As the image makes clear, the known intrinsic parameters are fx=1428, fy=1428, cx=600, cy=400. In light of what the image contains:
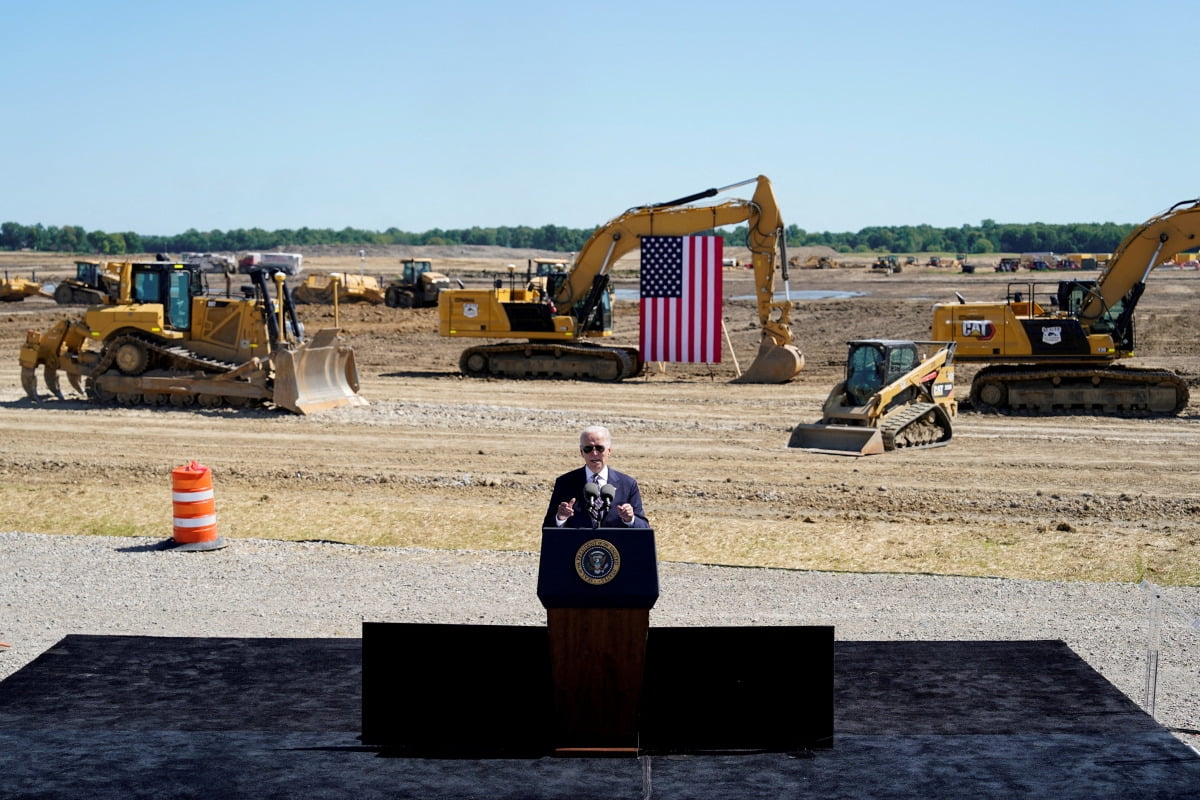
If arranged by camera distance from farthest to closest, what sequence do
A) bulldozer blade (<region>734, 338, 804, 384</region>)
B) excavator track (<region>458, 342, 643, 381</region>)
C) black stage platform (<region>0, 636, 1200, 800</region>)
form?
excavator track (<region>458, 342, 643, 381</region>) → bulldozer blade (<region>734, 338, 804, 384</region>) → black stage platform (<region>0, 636, 1200, 800</region>)

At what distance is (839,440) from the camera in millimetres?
21375

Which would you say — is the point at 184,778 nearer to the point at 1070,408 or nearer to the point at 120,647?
the point at 120,647

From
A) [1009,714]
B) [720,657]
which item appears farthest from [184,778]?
[1009,714]

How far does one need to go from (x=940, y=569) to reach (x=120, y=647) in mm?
7663

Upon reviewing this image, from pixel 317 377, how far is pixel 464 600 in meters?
13.9

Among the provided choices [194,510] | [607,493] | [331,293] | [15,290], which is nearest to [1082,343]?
[194,510]

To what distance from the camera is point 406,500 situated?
710 inches

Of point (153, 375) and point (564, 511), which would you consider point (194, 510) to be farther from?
point (153, 375)

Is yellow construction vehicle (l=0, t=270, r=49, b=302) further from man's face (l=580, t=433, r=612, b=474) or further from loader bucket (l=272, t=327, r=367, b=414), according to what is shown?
man's face (l=580, t=433, r=612, b=474)

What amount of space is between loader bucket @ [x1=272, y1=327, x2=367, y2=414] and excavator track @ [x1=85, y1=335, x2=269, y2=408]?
1.02 meters

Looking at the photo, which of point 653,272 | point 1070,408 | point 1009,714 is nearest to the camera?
point 1009,714

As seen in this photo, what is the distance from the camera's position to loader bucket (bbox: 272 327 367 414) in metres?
25.0

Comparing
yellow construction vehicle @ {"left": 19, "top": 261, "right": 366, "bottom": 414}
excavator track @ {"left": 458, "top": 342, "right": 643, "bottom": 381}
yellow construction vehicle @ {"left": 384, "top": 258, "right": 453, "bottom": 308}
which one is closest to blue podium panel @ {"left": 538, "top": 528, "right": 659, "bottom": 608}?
yellow construction vehicle @ {"left": 19, "top": 261, "right": 366, "bottom": 414}

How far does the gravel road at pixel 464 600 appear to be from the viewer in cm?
1155
